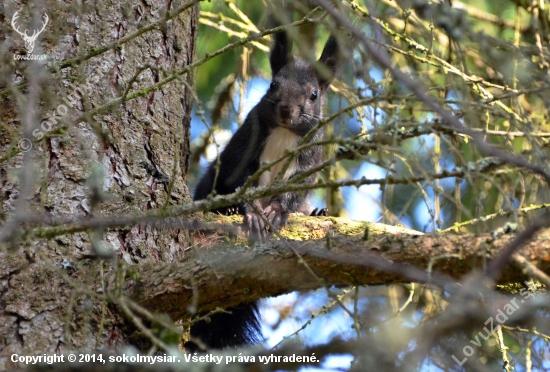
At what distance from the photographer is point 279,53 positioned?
4.00m

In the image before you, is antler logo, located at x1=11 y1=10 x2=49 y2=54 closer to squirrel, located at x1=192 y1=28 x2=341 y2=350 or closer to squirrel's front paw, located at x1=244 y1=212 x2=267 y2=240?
squirrel's front paw, located at x1=244 y1=212 x2=267 y2=240

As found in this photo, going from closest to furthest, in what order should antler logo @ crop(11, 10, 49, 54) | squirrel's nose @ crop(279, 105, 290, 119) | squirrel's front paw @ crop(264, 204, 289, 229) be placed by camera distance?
antler logo @ crop(11, 10, 49, 54) → squirrel's front paw @ crop(264, 204, 289, 229) → squirrel's nose @ crop(279, 105, 290, 119)

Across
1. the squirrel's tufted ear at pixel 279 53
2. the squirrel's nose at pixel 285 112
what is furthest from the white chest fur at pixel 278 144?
the squirrel's tufted ear at pixel 279 53

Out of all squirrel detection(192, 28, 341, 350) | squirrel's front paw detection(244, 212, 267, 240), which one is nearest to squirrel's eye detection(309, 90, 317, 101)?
squirrel detection(192, 28, 341, 350)

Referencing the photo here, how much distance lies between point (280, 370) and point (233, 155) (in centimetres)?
283

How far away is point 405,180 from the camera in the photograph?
4.95ft

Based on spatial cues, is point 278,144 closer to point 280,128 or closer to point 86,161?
point 280,128

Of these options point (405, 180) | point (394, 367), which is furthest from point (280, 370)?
point (405, 180)

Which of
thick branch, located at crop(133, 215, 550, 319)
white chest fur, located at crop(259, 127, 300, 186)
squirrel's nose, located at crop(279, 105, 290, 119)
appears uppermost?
squirrel's nose, located at crop(279, 105, 290, 119)

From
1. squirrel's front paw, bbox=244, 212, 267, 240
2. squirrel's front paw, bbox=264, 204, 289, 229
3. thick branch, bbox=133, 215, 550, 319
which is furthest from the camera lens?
squirrel's front paw, bbox=264, 204, 289, 229

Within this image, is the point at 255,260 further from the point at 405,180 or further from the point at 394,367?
the point at 394,367

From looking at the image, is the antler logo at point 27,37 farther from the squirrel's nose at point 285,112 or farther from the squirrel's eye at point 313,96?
the squirrel's eye at point 313,96

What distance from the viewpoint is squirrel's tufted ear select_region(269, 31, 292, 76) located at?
389 cm

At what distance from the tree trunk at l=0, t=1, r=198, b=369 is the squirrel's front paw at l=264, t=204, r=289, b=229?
573 millimetres
